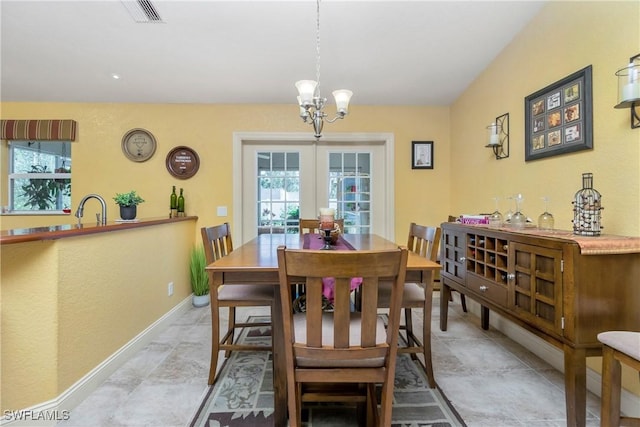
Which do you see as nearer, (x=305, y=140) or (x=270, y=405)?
(x=270, y=405)

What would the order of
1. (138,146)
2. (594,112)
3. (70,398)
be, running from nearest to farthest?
(70,398) → (594,112) → (138,146)

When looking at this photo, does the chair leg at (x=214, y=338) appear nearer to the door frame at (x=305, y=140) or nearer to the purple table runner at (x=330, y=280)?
the purple table runner at (x=330, y=280)

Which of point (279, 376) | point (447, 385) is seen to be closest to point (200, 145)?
point (279, 376)

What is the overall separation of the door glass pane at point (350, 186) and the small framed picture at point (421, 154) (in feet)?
1.76

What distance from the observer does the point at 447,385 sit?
1762 mm

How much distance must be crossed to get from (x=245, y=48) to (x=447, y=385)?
285 cm

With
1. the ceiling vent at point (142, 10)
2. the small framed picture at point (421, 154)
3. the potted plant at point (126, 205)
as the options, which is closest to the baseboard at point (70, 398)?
the potted plant at point (126, 205)

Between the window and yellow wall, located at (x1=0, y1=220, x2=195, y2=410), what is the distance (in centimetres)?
221

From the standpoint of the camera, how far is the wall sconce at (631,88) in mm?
1380

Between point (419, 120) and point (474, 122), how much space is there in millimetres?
695

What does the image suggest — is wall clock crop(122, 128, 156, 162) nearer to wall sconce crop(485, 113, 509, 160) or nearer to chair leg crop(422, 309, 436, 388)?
chair leg crop(422, 309, 436, 388)

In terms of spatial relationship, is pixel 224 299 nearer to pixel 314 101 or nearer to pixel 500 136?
pixel 314 101

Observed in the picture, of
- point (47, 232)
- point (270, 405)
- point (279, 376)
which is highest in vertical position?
point (47, 232)

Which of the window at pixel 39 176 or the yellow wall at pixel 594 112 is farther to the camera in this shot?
the window at pixel 39 176
